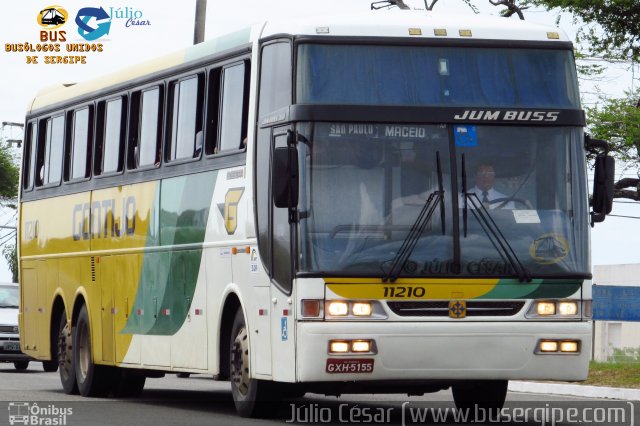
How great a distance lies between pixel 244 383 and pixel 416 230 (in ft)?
8.34

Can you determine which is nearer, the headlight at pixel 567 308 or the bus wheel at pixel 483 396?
the headlight at pixel 567 308

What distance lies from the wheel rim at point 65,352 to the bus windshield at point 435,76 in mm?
7965

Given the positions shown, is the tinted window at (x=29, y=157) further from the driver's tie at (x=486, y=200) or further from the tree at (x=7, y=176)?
the tree at (x=7, y=176)

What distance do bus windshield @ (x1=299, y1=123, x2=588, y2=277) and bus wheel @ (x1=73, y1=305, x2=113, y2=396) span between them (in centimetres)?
705

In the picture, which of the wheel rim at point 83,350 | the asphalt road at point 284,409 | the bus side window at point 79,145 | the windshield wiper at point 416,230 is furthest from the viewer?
the bus side window at point 79,145

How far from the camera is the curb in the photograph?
843 inches

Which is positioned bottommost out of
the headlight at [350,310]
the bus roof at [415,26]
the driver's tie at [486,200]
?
the headlight at [350,310]

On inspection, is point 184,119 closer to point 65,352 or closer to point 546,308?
point 546,308

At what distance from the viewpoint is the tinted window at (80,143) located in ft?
68.5

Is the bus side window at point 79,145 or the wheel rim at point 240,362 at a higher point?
the bus side window at point 79,145

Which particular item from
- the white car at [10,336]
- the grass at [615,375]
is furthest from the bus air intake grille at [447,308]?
the white car at [10,336]

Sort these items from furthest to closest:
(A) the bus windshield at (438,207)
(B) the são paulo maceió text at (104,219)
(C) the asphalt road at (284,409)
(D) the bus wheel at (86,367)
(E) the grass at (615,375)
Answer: (E) the grass at (615,375) < (D) the bus wheel at (86,367) < (B) the são paulo maceió text at (104,219) < (C) the asphalt road at (284,409) < (A) the bus windshield at (438,207)

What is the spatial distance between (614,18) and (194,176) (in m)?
10.8

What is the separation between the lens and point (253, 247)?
49.5 feet
